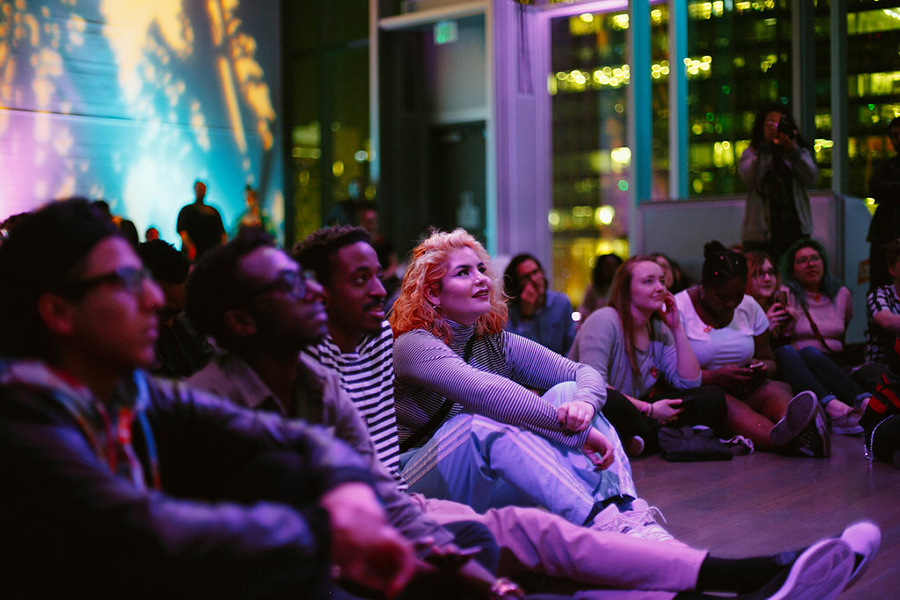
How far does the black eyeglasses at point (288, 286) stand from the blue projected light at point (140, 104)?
26.3 feet

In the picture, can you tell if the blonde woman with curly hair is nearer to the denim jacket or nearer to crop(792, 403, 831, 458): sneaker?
the denim jacket

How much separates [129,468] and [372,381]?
100 centimetres

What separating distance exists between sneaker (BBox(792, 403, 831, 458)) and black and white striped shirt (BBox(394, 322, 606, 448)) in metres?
1.76

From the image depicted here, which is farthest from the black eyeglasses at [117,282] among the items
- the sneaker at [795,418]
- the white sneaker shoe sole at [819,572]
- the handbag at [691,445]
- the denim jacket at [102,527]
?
the sneaker at [795,418]

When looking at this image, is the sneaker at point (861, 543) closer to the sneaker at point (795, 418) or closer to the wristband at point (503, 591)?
the wristband at point (503, 591)

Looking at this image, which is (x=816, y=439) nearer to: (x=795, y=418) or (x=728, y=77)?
(x=795, y=418)

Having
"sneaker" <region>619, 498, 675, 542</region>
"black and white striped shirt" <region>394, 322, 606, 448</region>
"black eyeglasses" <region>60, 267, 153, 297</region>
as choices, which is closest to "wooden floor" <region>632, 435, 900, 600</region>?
"sneaker" <region>619, 498, 675, 542</region>

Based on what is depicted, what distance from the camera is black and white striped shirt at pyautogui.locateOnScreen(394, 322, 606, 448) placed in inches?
95.6

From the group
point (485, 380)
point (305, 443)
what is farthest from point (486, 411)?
point (305, 443)

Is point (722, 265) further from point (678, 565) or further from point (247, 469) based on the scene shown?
point (247, 469)

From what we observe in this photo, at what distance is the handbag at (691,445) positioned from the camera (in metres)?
4.07

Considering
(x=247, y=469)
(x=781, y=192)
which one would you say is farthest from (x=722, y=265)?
(x=247, y=469)

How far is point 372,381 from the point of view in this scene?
210 centimetres

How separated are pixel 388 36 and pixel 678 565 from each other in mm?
9372
